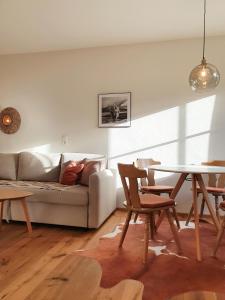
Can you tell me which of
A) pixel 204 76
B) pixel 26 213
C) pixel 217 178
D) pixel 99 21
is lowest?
pixel 26 213

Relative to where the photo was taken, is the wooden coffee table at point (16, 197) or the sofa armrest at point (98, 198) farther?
the sofa armrest at point (98, 198)

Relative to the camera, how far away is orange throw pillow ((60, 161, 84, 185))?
141 inches

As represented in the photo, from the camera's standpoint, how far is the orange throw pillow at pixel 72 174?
3588 millimetres

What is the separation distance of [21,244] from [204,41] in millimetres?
3442

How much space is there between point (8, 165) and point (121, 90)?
6.78 feet

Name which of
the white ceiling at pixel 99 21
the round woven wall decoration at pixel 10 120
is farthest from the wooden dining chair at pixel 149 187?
the round woven wall decoration at pixel 10 120

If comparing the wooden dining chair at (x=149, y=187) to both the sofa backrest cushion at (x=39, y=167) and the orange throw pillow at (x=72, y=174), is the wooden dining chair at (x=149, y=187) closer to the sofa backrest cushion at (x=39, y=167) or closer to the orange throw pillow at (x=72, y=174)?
the orange throw pillow at (x=72, y=174)

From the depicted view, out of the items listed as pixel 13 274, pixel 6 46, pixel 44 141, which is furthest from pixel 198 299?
pixel 6 46

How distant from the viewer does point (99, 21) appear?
3289 millimetres

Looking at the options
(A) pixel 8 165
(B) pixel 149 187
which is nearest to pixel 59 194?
(B) pixel 149 187

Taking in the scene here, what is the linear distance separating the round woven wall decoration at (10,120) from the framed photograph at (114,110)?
145 centimetres

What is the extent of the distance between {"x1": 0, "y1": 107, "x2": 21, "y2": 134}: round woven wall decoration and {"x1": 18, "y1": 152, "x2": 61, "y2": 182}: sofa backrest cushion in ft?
2.21

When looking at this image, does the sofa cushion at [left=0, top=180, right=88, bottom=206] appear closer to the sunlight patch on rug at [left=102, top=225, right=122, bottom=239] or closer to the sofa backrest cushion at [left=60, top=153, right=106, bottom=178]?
the sunlight patch on rug at [left=102, top=225, right=122, bottom=239]

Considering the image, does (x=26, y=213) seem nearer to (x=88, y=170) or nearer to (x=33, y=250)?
(x=33, y=250)
